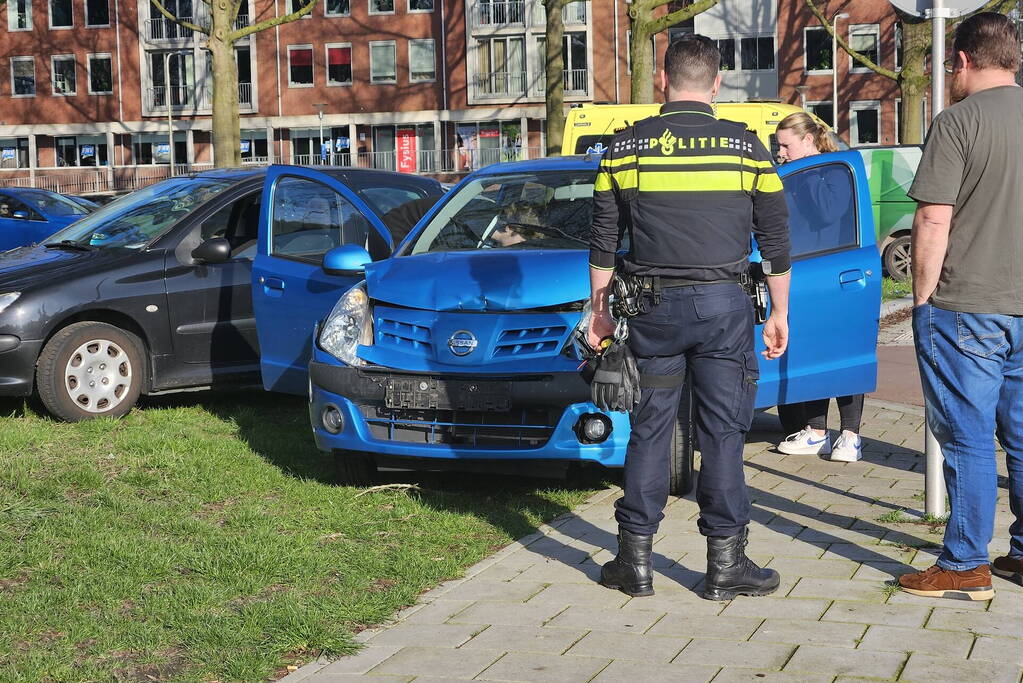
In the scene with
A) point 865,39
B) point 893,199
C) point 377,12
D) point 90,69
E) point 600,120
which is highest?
point 377,12

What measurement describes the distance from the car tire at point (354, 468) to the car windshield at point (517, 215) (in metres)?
1.20

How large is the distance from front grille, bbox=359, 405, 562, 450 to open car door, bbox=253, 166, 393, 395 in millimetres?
1304

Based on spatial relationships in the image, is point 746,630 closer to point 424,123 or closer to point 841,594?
point 841,594

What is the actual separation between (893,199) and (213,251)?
39.5 ft

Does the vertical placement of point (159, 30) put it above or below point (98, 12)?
below

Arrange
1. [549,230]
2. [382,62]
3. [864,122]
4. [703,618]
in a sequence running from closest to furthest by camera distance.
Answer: [703,618] → [549,230] → [864,122] → [382,62]

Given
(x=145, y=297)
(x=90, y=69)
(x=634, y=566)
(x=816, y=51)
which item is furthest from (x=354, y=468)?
(x=90, y=69)

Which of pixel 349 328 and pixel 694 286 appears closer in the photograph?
pixel 694 286

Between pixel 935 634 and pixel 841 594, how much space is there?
525 mm

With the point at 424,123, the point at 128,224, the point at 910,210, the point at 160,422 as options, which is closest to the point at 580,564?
the point at 160,422

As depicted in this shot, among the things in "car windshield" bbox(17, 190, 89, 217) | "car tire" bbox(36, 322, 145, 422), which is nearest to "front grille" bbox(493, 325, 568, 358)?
"car tire" bbox(36, 322, 145, 422)

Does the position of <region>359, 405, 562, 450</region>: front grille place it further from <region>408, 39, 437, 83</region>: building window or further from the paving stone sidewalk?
<region>408, 39, 437, 83</region>: building window

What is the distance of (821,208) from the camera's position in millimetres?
7039

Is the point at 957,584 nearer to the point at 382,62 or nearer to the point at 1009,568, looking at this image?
the point at 1009,568
